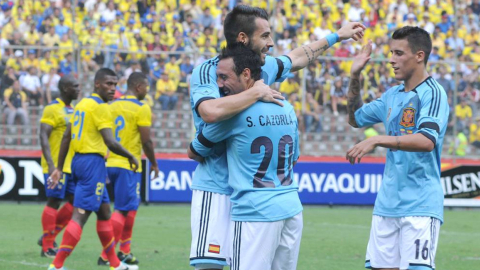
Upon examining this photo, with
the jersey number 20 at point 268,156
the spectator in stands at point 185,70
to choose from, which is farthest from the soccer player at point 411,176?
the spectator in stands at point 185,70

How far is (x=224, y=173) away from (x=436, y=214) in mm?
1651

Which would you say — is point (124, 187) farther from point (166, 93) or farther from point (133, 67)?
point (166, 93)

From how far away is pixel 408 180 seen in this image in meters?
5.95

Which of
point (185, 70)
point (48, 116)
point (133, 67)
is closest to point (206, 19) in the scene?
point (185, 70)

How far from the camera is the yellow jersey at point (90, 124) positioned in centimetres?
907

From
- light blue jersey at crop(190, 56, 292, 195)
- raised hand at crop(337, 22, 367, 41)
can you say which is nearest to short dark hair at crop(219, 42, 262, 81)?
light blue jersey at crop(190, 56, 292, 195)

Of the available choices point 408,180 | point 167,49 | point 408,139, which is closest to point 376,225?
point 408,180

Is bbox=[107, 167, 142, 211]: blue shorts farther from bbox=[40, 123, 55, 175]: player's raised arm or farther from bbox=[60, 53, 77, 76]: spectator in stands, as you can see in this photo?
bbox=[60, 53, 77, 76]: spectator in stands

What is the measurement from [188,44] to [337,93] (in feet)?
13.2

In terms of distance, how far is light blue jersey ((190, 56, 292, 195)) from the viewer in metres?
5.13

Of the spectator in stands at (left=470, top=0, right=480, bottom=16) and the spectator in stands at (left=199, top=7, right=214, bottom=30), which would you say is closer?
the spectator in stands at (left=199, top=7, right=214, bottom=30)

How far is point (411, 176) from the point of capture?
5941mm

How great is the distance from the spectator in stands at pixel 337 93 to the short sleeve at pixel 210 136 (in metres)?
13.4

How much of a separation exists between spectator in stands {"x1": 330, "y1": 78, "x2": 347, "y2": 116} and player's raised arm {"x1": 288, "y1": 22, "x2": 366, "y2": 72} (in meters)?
12.1
